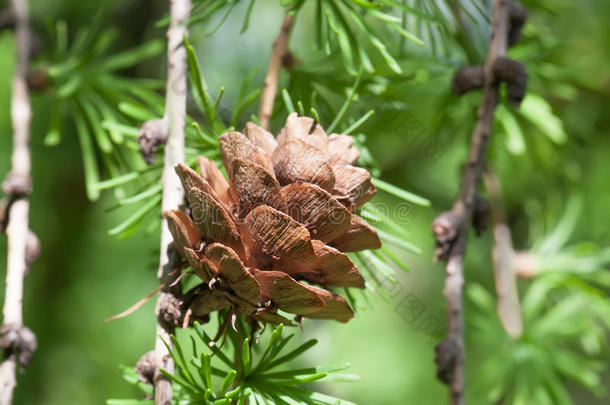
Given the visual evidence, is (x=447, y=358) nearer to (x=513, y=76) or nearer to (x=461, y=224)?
(x=461, y=224)

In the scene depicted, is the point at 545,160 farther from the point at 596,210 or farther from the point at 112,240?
the point at 112,240

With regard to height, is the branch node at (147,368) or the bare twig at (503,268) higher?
the branch node at (147,368)

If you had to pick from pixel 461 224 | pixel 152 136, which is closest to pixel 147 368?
pixel 152 136

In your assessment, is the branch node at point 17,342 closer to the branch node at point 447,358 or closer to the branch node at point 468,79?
the branch node at point 447,358

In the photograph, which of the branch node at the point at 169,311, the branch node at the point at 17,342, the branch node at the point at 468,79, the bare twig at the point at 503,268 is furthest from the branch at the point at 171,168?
the bare twig at the point at 503,268

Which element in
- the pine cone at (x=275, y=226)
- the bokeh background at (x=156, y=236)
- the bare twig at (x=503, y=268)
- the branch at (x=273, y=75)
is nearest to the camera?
the pine cone at (x=275, y=226)

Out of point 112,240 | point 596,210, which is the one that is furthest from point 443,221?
point 112,240

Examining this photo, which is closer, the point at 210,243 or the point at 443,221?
the point at 210,243
